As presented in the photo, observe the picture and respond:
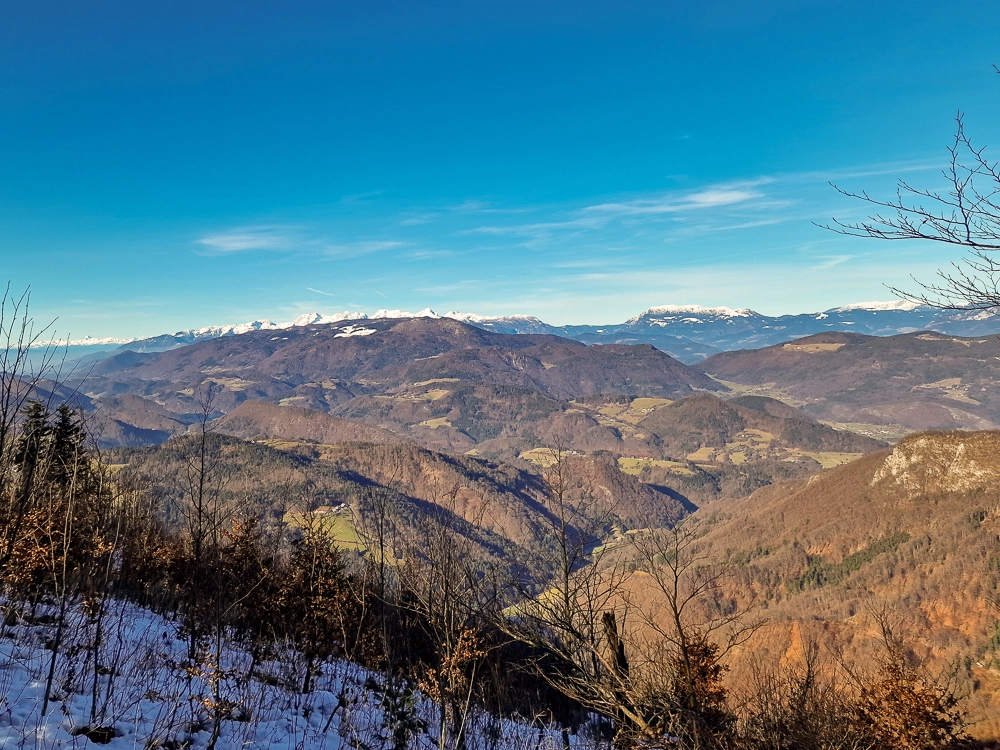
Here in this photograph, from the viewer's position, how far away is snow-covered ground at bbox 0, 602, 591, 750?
8930 millimetres

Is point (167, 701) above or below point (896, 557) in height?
above

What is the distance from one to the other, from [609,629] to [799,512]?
8041 inches

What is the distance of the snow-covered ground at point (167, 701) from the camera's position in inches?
352

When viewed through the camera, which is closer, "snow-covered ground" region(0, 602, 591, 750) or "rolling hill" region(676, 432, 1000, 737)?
"snow-covered ground" region(0, 602, 591, 750)

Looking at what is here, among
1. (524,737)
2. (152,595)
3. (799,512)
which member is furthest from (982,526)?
(152,595)

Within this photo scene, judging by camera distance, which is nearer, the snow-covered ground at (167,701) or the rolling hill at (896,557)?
the snow-covered ground at (167,701)

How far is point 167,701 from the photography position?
11.2 metres

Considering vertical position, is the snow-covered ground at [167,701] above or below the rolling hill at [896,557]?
above

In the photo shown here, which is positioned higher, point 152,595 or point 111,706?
point 111,706

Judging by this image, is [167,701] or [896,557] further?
[896,557]

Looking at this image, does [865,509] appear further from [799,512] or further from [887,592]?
[887,592]

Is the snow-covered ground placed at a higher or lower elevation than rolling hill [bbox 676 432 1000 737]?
higher

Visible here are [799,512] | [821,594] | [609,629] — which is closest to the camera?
[609,629]

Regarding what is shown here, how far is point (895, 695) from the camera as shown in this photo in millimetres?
21844
